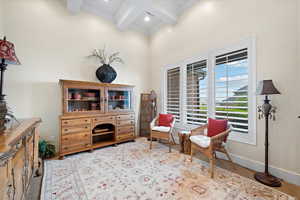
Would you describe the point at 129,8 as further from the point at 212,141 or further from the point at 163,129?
the point at 212,141

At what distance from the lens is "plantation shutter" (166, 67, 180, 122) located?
3.87m

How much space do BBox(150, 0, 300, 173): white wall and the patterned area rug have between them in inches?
24.2

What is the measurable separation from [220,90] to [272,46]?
1.07 metres

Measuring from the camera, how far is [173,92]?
13.2 ft

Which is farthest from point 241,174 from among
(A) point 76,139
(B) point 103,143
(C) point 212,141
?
(A) point 76,139

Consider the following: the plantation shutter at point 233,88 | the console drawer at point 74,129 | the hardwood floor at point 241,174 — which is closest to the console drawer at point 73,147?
the console drawer at point 74,129

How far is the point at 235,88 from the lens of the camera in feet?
8.57

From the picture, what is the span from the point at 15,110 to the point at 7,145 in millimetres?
2596

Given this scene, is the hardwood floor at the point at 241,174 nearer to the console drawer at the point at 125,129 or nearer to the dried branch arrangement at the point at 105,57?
the console drawer at the point at 125,129

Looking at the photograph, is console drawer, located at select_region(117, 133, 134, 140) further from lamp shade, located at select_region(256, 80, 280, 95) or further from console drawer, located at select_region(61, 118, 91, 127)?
lamp shade, located at select_region(256, 80, 280, 95)

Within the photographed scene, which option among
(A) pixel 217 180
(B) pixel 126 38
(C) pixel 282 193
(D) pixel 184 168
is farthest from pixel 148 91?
(C) pixel 282 193

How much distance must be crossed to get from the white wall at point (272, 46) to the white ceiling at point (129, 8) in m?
0.80

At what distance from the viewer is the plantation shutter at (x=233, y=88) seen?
8.18 ft

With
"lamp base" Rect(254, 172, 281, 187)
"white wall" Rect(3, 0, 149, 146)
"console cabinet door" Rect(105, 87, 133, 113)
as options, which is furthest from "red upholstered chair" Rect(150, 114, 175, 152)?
"white wall" Rect(3, 0, 149, 146)
